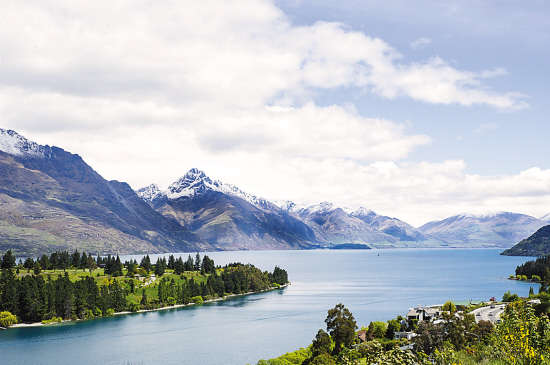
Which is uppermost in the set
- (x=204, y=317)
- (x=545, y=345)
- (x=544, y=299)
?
(x=545, y=345)

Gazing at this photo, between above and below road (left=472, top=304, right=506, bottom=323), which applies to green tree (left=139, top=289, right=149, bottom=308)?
below

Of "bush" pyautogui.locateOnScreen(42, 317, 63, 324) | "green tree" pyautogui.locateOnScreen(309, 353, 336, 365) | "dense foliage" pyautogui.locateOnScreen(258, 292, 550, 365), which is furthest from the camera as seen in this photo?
"bush" pyautogui.locateOnScreen(42, 317, 63, 324)

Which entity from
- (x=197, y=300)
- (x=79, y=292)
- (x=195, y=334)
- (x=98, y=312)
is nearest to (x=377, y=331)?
Result: (x=195, y=334)

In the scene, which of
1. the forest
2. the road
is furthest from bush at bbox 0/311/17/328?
the road

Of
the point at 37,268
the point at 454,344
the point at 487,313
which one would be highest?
the point at 37,268

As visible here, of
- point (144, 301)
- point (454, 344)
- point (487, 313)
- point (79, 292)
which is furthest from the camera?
point (144, 301)

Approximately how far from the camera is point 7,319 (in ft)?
450

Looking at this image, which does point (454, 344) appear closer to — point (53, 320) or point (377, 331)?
point (377, 331)

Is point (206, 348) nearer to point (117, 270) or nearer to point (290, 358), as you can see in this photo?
point (290, 358)

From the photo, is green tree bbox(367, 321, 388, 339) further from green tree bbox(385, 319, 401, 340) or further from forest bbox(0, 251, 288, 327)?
forest bbox(0, 251, 288, 327)

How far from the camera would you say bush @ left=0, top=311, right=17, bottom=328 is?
449 ft

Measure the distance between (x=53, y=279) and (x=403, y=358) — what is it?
6860 inches

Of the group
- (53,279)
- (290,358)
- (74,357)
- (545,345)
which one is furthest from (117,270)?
(545,345)

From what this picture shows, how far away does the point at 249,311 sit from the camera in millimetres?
161750
